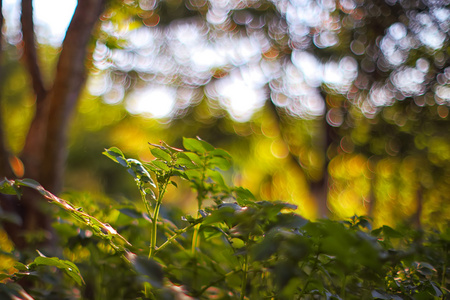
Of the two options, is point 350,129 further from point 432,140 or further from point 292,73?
point 432,140

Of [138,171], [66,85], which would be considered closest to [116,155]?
[138,171]

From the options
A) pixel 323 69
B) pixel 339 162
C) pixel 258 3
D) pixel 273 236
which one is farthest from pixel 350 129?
pixel 273 236

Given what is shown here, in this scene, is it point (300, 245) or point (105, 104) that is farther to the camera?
point (105, 104)

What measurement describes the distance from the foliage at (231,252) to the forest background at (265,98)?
0.46ft

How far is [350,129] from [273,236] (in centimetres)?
646

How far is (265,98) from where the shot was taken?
885 cm

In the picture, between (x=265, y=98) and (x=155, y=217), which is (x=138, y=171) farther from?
(x=265, y=98)

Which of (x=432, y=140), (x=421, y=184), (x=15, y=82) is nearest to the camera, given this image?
(x=432, y=140)

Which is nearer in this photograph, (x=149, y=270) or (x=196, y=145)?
(x=149, y=270)

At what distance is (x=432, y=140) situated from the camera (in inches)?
142

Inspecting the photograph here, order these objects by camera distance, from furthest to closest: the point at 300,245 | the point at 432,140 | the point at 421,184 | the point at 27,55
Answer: the point at 421,184 → the point at 432,140 → the point at 27,55 → the point at 300,245

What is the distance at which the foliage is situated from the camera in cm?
37

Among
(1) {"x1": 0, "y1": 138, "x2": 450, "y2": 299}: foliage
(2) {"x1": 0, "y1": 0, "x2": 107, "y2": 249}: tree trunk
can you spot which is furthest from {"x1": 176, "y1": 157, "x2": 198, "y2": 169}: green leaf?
(2) {"x1": 0, "y1": 0, "x2": 107, "y2": 249}: tree trunk

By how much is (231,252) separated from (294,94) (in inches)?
305
